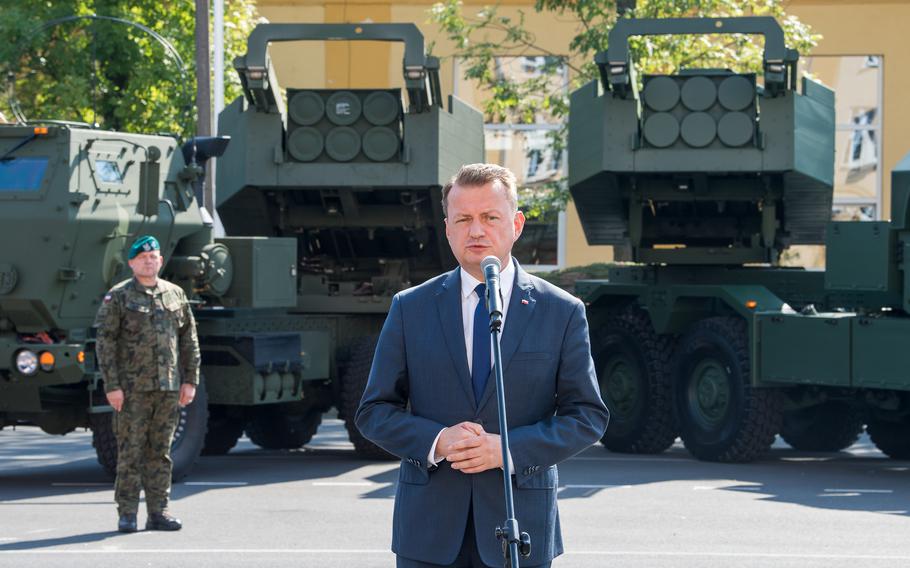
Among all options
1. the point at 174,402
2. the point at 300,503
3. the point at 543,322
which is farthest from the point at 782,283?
the point at 543,322

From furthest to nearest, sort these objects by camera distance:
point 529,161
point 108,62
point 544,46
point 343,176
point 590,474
Answer: point 544,46
point 529,161
point 108,62
point 343,176
point 590,474

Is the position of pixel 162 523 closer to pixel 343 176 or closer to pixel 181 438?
pixel 181 438

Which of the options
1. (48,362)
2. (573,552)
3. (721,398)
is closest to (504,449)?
(573,552)

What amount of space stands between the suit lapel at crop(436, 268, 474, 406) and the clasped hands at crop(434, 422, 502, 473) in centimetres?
16

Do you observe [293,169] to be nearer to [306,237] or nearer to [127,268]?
[306,237]

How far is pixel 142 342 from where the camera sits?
38.1ft

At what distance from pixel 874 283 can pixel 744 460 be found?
1944mm

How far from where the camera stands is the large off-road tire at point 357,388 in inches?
635

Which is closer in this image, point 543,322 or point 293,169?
point 543,322

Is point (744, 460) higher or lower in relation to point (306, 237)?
lower

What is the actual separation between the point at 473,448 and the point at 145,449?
699 centimetres

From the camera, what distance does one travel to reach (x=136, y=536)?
11.1 m

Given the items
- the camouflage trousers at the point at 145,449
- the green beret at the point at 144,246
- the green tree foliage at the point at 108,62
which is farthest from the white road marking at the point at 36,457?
A: the green tree foliage at the point at 108,62

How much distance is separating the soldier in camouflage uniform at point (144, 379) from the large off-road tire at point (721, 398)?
5767 millimetres
